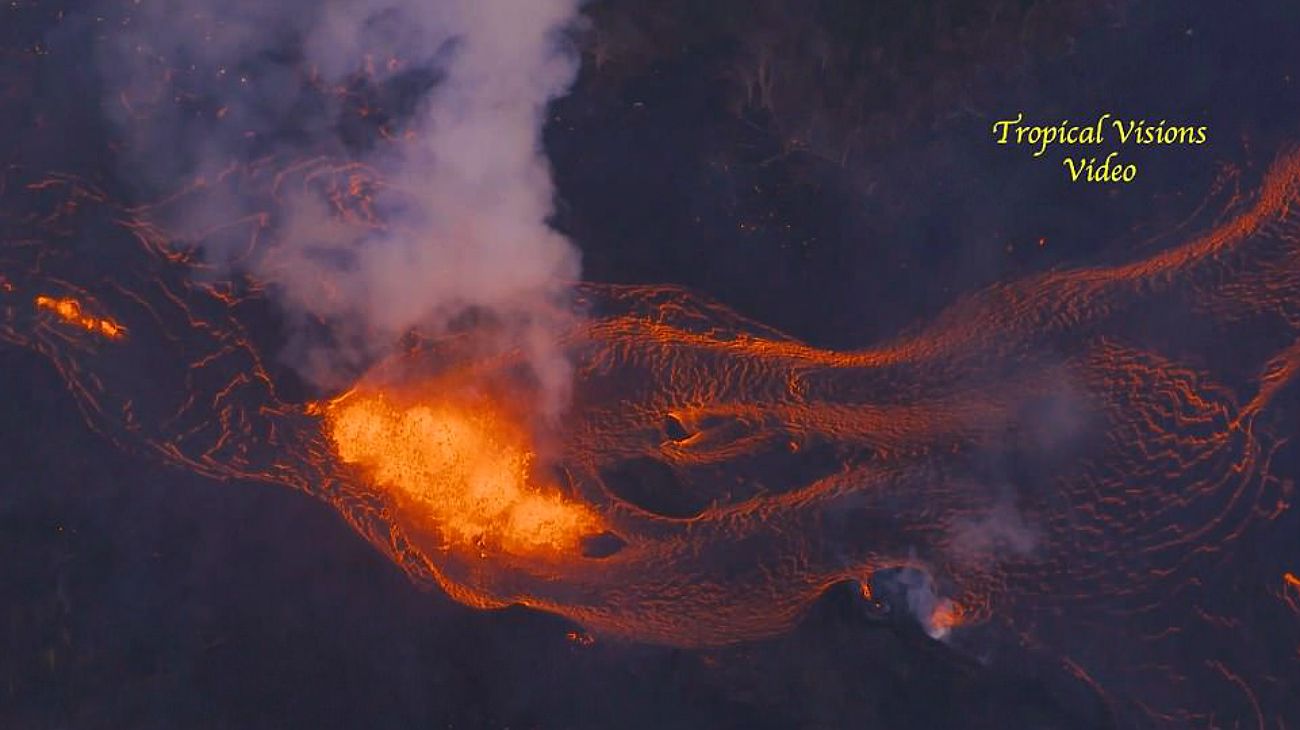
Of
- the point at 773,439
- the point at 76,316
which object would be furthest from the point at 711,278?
the point at 76,316

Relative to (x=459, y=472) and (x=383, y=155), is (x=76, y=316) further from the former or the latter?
(x=459, y=472)

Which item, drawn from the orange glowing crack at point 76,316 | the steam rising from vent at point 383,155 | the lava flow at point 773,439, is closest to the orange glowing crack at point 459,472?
the lava flow at point 773,439

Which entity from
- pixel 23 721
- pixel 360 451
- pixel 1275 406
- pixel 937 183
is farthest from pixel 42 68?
pixel 1275 406

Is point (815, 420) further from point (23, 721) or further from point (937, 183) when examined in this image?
point (23, 721)

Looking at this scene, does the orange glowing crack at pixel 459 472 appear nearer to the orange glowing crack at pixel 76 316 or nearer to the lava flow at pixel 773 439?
the lava flow at pixel 773 439

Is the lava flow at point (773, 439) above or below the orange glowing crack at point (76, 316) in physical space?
above

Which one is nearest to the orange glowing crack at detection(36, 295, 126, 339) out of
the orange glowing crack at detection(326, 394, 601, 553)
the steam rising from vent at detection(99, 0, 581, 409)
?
the steam rising from vent at detection(99, 0, 581, 409)
